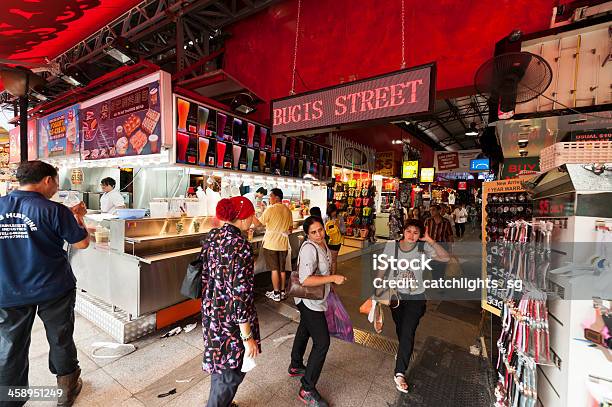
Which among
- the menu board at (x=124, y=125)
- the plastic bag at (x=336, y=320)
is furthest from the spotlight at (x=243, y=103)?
the plastic bag at (x=336, y=320)

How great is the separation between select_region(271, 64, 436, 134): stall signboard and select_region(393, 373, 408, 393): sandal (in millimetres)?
2599

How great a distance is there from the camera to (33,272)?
221 centimetres

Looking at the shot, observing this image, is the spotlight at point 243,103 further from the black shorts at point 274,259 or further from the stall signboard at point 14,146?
the stall signboard at point 14,146

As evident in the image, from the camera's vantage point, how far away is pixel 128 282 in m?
3.65

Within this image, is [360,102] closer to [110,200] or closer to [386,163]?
[110,200]

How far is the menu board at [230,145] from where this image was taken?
15.6 ft

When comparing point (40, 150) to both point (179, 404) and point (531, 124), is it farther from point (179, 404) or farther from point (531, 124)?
point (531, 124)

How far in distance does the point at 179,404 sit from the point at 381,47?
5.08m

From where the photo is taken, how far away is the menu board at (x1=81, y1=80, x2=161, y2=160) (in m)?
4.57

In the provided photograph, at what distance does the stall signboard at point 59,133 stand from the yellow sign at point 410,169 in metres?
10.6

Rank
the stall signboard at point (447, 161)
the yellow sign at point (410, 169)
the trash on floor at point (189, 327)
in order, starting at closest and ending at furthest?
the trash on floor at point (189, 327), the yellow sign at point (410, 169), the stall signboard at point (447, 161)

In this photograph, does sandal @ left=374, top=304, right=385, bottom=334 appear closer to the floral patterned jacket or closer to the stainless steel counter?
the floral patterned jacket

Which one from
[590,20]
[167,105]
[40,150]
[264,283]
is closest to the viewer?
[590,20]

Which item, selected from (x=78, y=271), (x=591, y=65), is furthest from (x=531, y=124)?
(x=78, y=271)
